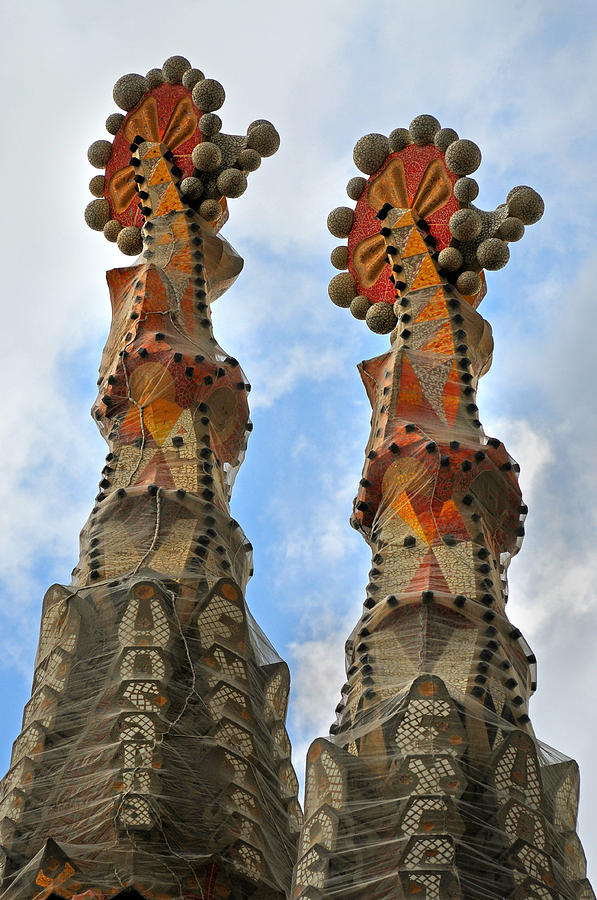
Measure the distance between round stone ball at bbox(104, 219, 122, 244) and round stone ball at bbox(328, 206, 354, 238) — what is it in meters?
1.79

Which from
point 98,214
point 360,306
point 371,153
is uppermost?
point 98,214

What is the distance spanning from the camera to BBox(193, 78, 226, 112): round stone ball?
590 inches

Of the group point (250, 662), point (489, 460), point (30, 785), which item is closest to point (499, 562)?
point (489, 460)

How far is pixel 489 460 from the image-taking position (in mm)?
11438

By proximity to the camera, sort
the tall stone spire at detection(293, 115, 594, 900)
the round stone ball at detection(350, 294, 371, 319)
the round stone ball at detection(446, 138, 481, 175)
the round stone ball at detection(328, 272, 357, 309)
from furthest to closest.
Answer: the round stone ball at detection(328, 272, 357, 309), the round stone ball at detection(350, 294, 371, 319), the round stone ball at detection(446, 138, 481, 175), the tall stone spire at detection(293, 115, 594, 900)

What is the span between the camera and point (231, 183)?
47.4 ft

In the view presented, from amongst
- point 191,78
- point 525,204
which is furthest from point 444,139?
point 191,78

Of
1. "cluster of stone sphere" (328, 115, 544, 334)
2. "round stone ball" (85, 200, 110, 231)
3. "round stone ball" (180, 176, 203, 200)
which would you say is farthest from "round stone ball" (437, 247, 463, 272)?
"round stone ball" (85, 200, 110, 231)

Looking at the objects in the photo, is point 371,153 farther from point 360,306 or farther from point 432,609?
point 432,609

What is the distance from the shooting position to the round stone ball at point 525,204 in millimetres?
13320

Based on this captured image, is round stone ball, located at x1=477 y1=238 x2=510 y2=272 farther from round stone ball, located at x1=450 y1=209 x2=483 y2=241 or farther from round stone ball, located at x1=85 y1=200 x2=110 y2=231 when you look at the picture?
round stone ball, located at x1=85 y1=200 x2=110 y2=231

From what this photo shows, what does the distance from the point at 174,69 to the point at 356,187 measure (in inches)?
88.6

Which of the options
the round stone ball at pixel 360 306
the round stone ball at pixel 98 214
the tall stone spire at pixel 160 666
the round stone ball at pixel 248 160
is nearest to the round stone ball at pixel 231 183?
the round stone ball at pixel 248 160

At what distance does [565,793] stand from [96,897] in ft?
8.04
